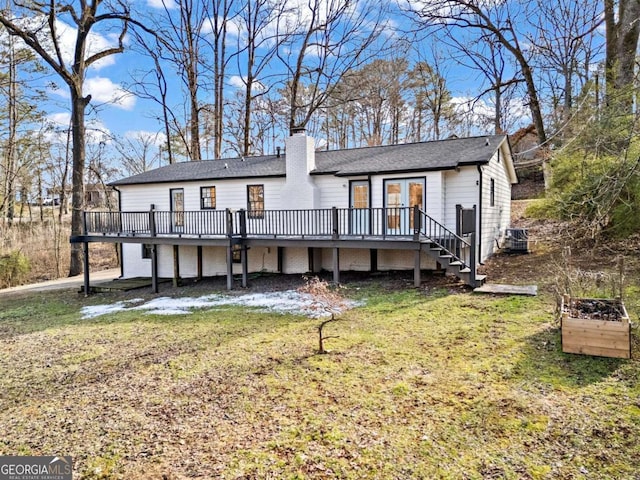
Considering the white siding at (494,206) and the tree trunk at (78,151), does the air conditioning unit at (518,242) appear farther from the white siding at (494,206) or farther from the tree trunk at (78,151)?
the tree trunk at (78,151)

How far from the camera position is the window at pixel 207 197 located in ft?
47.5

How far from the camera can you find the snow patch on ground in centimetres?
886

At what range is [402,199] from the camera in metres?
11.7

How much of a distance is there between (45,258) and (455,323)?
2274 centimetres

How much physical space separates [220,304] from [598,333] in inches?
308

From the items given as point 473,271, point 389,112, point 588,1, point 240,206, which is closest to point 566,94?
point 588,1

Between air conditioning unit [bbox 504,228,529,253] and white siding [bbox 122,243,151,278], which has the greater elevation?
air conditioning unit [bbox 504,228,529,253]

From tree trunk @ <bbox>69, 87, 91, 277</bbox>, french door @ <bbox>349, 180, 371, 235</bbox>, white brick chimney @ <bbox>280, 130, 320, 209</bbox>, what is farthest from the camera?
tree trunk @ <bbox>69, 87, 91, 277</bbox>

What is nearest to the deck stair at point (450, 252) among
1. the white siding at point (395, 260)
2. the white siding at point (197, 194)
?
the white siding at point (395, 260)

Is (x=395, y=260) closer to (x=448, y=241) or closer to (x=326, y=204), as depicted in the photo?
(x=448, y=241)

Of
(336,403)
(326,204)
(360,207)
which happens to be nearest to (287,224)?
(326,204)

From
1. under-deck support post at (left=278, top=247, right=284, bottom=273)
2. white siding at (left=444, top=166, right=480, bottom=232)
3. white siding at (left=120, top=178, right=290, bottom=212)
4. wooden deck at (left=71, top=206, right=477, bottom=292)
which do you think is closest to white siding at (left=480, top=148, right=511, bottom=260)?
white siding at (left=444, top=166, right=480, bottom=232)

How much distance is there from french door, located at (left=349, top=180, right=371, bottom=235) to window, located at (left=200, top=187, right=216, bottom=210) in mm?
5260

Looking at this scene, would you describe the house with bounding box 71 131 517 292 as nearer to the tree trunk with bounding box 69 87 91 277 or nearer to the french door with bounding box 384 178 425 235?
the french door with bounding box 384 178 425 235
